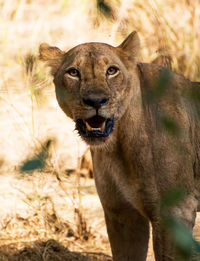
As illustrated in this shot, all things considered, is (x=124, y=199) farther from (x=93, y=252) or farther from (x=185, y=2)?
(x=185, y=2)

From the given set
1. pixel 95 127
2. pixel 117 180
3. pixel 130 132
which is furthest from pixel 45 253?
pixel 95 127

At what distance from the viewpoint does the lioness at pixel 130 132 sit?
3.01m

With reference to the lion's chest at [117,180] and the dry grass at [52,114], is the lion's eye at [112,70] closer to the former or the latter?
the lion's chest at [117,180]

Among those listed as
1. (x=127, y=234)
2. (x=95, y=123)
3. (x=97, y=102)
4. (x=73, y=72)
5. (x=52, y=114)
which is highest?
(x=73, y=72)

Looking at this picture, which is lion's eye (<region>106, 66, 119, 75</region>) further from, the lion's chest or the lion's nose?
the lion's chest

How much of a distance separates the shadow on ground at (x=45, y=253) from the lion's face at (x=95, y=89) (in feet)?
7.13

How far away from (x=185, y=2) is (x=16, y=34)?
2445 millimetres

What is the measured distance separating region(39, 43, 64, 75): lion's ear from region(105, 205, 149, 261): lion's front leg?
1097mm

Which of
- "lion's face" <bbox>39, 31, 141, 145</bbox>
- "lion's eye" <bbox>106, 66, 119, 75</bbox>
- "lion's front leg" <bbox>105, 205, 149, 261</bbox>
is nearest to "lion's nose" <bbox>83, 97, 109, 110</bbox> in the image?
"lion's face" <bbox>39, 31, 141, 145</bbox>

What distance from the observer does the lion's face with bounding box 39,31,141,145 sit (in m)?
2.85

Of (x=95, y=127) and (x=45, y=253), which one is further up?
(x=95, y=127)

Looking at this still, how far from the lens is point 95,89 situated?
285cm

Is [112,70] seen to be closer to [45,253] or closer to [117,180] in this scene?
[117,180]

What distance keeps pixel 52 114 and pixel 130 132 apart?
3.53 meters
